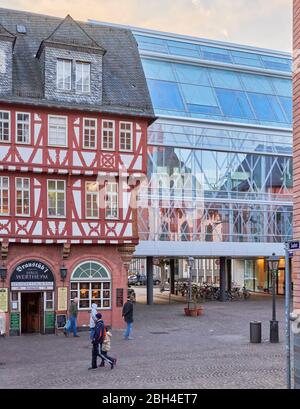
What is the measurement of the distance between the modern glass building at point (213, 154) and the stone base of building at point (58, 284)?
42.0 ft

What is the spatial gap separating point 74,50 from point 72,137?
161 inches

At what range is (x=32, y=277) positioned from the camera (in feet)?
86.7

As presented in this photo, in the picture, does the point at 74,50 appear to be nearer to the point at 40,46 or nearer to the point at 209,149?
the point at 40,46

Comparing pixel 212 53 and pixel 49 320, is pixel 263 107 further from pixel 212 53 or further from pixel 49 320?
pixel 49 320

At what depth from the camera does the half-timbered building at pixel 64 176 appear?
86.2ft

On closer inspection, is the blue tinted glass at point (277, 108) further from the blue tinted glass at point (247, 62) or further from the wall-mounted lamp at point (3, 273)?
the wall-mounted lamp at point (3, 273)

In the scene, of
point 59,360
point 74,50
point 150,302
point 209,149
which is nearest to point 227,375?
point 59,360

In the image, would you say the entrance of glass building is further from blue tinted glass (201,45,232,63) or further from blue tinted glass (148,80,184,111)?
blue tinted glass (201,45,232,63)

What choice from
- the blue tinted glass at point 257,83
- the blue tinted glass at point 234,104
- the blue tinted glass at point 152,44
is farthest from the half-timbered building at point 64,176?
the blue tinted glass at point 257,83

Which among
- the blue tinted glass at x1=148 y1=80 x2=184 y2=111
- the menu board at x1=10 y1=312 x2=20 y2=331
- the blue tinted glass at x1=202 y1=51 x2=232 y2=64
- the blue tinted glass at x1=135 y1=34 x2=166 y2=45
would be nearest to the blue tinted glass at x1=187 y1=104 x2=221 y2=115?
the blue tinted glass at x1=148 y1=80 x2=184 y2=111

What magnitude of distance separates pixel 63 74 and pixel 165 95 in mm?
16123

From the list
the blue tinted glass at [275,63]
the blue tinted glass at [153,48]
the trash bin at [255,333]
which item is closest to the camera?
the trash bin at [255,333]

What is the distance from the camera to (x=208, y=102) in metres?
44.5

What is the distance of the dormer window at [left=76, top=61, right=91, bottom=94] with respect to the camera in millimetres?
28000
